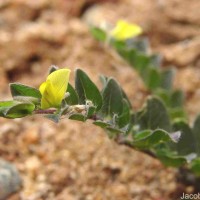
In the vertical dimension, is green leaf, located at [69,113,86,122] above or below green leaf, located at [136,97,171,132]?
below

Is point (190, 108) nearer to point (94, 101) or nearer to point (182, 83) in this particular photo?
point (182, 83)

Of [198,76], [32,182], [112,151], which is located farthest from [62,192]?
[198,76]

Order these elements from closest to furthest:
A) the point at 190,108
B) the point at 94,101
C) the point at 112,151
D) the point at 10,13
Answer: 1. the point at 94,101
2. the point at 112,151
3. the point at 190,108
4. the point at 10,13

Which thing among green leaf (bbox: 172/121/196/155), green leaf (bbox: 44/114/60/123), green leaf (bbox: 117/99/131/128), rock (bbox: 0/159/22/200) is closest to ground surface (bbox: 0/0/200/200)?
rock (bbox: 0/159/22/200)

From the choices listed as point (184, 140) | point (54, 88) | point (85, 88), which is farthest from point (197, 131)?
point (54, 88)

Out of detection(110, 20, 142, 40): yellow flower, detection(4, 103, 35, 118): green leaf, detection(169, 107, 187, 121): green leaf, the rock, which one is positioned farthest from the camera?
detection(110, 20, 142, 40): yellow flower

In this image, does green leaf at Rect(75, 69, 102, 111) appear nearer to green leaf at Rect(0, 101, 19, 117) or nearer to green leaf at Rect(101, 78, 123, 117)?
green leaf at Rect(101, 78, 123, 117)
